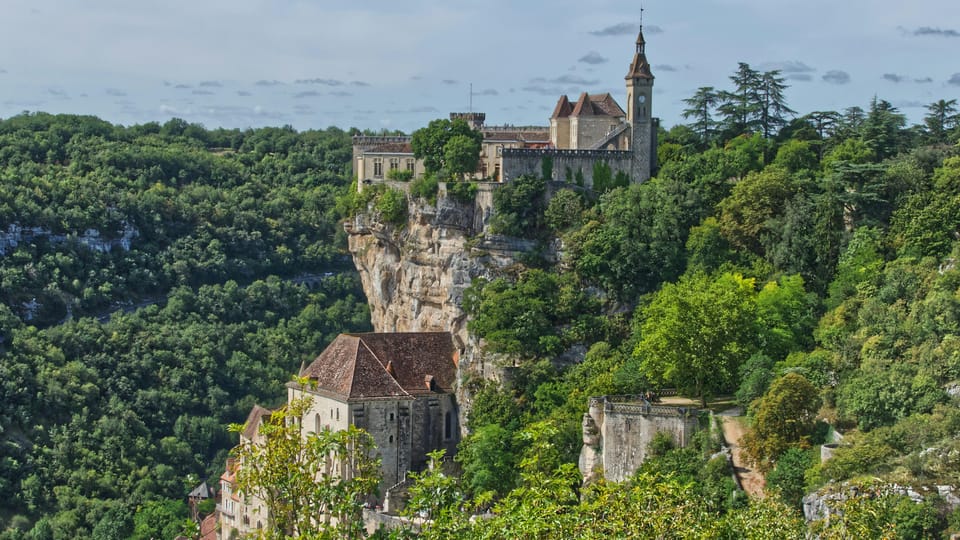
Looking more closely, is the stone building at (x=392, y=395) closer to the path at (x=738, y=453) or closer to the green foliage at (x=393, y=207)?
the green foliage at (x=393, y=207)

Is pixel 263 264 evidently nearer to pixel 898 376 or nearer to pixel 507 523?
pixel 898 376

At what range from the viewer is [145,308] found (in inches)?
4823

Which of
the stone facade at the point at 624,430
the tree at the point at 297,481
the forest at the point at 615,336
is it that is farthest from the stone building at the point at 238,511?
the tree at the point at 297,481

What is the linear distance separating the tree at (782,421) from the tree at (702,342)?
5949mm

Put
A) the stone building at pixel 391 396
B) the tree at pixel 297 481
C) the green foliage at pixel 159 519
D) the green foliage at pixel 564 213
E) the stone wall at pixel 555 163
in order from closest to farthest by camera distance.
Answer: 1. the tree at pixel 297 481
2. the stone building at pixel 391 396
3. the green foliage at pixel 564 213
4. the stone wall at pixel 555 163
5. the green foliage at pixel 159 519

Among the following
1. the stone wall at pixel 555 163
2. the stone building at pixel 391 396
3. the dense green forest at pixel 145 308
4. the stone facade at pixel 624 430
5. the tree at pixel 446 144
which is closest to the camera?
the stone facade at pixel 624 430

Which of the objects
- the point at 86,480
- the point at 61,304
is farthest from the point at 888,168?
the point at 61,304

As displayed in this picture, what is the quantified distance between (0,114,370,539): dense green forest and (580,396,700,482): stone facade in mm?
36891

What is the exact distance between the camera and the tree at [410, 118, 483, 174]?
77375 millimetres

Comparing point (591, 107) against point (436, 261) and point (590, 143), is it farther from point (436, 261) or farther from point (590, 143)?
point (436, 261)

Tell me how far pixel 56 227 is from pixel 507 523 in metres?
97.3

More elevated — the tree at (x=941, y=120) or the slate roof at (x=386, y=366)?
the tree at (x=941, y=120)

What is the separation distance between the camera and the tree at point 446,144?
254ft

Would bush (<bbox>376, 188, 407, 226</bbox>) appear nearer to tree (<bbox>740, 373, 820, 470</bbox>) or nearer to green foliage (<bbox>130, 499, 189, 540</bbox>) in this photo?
green foliage (<bbox>130, 499, 189, 540</bbox>)
